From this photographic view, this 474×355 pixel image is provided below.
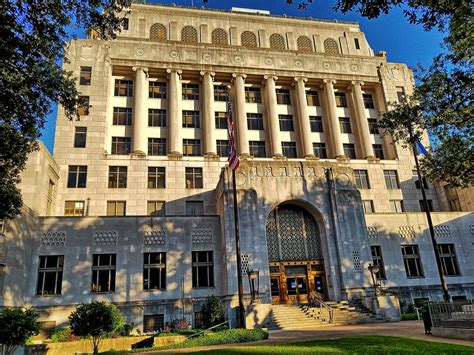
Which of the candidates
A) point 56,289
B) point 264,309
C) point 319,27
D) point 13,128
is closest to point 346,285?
point 264,309

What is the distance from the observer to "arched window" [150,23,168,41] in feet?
163

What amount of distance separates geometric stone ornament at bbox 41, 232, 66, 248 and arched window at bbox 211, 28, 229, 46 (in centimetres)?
3282

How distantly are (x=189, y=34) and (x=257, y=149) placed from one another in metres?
18.7

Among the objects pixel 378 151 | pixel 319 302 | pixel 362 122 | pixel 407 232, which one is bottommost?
pixel 319 302

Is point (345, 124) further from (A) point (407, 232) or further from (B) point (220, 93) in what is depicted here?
(A) point (407, 232)

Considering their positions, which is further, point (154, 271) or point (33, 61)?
point (154, 271)

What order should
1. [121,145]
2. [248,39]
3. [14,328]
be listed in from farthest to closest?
[248,39]
[121,145]
[14,328]

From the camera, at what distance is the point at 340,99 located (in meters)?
50.8

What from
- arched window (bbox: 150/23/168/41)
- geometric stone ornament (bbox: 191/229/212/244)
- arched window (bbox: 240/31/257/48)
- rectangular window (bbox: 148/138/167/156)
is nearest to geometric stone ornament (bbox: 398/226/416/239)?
geometric stone ornament (bbox: 191/229/212/244)

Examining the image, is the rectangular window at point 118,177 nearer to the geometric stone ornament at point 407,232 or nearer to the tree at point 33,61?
the tree at point 33,61

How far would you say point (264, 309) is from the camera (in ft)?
83.2

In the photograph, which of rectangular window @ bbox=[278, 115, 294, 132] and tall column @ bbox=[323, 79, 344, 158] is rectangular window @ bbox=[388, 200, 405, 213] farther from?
rectangular window @ bbox=[278, 115, 294, 132]

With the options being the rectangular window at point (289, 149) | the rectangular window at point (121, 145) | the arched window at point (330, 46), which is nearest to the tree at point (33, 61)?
the rectangular window at point (121, 145)

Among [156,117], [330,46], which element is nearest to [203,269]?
[156,117]
